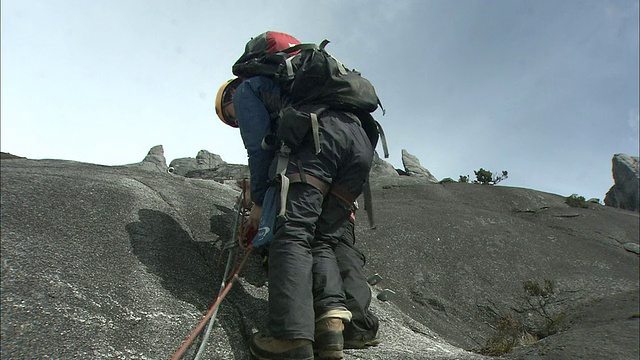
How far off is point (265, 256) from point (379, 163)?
932 inches

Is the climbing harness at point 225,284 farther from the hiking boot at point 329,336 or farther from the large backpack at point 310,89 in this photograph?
the large backpack at point 310,89

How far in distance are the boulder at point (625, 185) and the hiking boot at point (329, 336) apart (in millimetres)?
40568

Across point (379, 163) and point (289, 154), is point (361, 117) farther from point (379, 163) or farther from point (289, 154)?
point (379, 163)

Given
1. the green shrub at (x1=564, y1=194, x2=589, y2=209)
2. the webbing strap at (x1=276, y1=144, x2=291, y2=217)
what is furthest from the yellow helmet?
the green shrub at (x1=564, y1=194, x2=589, y2=209)

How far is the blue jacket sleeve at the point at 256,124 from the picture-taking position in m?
4.39

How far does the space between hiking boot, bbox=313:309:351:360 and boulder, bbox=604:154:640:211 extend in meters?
40.6

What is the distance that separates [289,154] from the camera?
410 cm

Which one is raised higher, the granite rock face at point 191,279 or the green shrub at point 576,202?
the green shrub at point 576,202

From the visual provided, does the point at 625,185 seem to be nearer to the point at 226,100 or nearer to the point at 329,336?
the point at 226,100

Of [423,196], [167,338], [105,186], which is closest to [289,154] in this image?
[167,338]

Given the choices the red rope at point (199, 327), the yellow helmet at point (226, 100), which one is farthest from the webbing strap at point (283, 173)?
the yellow helmet at point (226, 100)

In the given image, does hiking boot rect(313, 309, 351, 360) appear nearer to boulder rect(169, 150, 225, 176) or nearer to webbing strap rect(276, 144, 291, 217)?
webbing strap rect(276, 144, 291, 217)

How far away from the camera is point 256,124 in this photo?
446 centimetres

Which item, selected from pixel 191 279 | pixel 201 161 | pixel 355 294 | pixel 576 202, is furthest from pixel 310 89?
pixel 201 161
